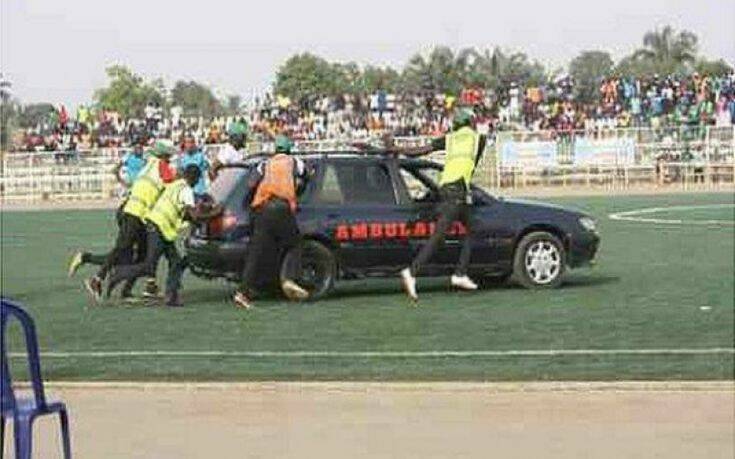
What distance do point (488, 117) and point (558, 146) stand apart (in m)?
14.4

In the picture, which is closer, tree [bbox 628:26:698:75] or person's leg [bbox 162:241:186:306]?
person's leg [bbox 162:241:186:306]

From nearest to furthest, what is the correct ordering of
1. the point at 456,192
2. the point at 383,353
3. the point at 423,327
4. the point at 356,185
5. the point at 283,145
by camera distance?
1. the point at 383,353
2. the point at 423,327
3. the point at 283,145
4. the point at 456,192
5. the point at 356,185

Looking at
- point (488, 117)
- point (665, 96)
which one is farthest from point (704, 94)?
point (488, 117)

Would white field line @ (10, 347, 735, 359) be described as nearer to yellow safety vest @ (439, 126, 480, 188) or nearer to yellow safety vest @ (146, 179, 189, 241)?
yellow safety vest @ (146, 179, 189, 241)

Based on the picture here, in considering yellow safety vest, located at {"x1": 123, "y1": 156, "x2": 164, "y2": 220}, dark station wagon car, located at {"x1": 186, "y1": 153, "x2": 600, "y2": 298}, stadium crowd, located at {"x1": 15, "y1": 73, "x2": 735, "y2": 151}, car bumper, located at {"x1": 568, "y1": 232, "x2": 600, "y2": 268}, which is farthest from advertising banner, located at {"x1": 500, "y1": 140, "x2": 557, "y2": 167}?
yellow safety vest, located at {"x1": 123, "y1": 156, "x2": 164, "y2": 220}

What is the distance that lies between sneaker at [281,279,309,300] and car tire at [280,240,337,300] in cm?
15

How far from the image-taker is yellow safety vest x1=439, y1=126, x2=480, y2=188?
629 inches

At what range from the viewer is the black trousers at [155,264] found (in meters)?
16.0

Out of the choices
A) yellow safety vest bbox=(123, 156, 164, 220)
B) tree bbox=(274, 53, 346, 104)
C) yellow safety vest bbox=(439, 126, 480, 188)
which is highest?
tree bbox=(274, 53, 346, 104)

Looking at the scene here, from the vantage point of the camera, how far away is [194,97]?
11212 cm

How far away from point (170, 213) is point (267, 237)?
3.77 ft

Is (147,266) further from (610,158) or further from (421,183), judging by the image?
(610,158)

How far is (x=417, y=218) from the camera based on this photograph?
643 inches

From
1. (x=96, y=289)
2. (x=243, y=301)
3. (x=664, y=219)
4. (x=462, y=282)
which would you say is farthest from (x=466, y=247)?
(x=664, y=219)
